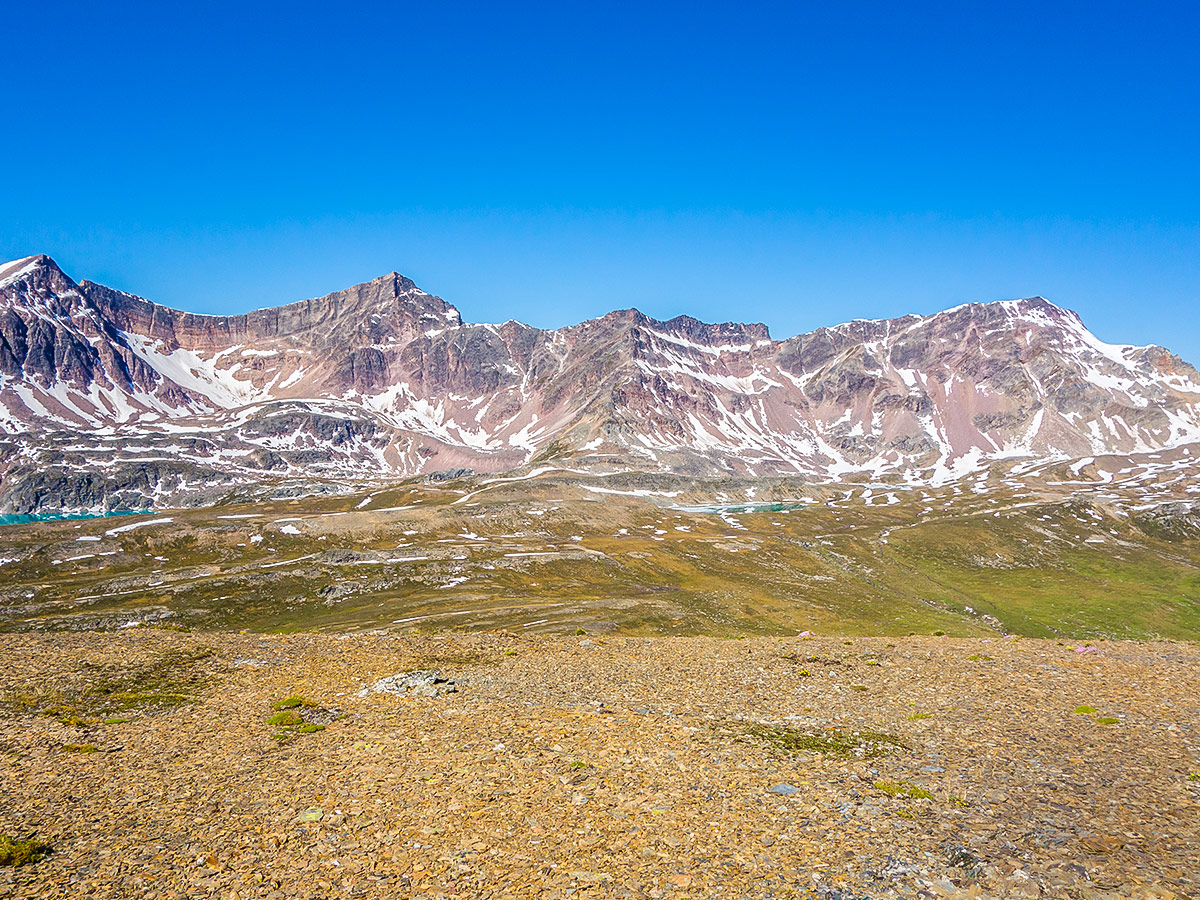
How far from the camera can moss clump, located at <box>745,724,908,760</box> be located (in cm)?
1780

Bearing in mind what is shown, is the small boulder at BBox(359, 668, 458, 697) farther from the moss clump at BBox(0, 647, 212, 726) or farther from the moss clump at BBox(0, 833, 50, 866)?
the moss clump at BBox(0, 833, 50, 866)

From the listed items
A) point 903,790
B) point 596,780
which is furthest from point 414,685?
point 903,790

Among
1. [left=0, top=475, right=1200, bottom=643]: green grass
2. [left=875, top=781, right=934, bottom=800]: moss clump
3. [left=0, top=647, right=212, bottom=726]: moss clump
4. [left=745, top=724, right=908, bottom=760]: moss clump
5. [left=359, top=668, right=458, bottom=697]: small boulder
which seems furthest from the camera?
[left=0, top=475, right=1200, bottom=643]: green grass

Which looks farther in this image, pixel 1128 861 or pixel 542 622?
pixel 542 622

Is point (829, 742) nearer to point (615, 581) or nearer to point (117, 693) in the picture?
point (117, 693)

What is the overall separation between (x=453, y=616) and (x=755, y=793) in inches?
3043

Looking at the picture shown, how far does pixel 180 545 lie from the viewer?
149 m

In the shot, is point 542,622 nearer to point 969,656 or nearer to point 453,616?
point 453,616

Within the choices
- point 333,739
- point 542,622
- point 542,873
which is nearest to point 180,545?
point 542,622

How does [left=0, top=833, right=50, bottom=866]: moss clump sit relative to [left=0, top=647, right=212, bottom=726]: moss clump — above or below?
above

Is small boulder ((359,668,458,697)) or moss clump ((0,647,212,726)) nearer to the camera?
moss clump ((0,647,212,726))

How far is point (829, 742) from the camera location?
18.6m

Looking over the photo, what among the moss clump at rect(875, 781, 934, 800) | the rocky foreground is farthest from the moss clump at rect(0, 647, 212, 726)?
the moss clump at rect(875, 781, 934, 800)

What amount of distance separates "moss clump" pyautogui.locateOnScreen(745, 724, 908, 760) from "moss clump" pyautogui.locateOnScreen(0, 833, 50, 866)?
1740cm
